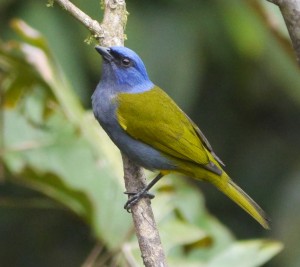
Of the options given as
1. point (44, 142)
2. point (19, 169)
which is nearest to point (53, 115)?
point (44, 142)

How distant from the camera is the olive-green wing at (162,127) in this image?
13.4 feet

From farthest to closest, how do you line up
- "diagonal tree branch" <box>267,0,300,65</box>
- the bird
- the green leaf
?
the green leaf < the bird < "diagonal tree branch" <box>267,0,300,65</box>

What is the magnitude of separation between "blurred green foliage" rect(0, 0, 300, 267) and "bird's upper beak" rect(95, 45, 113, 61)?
0.35m

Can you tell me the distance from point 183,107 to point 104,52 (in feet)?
5.49

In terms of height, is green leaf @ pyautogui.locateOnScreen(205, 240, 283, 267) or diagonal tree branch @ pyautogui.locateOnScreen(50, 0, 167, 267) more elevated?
diagonal tree branch @ pyautogui.locateOnScreen(50, 0, 167, 267)

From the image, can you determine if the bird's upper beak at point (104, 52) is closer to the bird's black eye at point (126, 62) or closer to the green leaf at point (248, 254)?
the bird's black eye at point (126, 62)

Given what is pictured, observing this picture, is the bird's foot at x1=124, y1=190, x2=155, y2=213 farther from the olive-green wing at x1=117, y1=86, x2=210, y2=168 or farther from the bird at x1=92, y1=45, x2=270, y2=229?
the olive-green wing at x1=117, y1=86, x2=210, y2=168

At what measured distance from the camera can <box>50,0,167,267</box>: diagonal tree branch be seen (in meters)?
3.48

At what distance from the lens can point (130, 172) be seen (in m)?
3.99

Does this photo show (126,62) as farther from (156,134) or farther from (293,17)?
(293,17)

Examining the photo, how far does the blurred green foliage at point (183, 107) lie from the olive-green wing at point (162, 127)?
1.29 feet

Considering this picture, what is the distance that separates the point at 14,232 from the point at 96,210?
1850 mm

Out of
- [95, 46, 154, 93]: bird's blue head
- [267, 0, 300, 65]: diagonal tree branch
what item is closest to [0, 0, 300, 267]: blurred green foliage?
[95, 46, 154, 93]: bird's blue head

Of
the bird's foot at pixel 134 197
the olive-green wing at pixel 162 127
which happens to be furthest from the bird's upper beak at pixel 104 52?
the bird's foot at pixel 134 197
